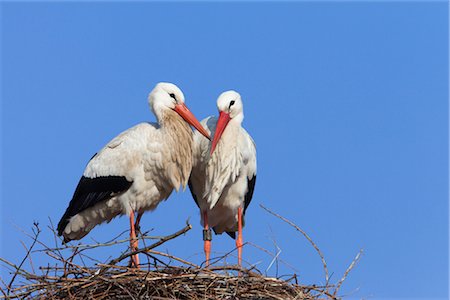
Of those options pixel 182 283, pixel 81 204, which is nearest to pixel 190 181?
pixel 81 204

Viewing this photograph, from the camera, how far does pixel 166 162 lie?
27.2 ft

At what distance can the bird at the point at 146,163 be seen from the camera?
8297 millimetres

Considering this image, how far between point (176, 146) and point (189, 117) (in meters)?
0.25

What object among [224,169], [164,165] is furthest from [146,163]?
[224,169]

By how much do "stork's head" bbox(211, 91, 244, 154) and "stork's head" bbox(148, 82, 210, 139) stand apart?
11 centimetres

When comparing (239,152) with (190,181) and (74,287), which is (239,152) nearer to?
(190,181)

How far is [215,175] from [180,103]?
632mm

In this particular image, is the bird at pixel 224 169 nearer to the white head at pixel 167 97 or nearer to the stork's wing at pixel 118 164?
the white head at pixel 167 97

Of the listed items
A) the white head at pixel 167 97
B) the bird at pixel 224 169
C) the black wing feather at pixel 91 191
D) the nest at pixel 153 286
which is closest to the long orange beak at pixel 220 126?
the bird at pixel 224 169

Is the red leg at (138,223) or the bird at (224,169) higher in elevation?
the bird at (224,169)

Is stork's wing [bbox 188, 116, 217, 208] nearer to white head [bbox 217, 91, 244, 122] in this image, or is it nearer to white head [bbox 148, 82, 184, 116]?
white head [bbox 217, 91, 244, 122]

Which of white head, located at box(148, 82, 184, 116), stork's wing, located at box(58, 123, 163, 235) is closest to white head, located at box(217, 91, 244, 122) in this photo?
white head, located at box(148, 82, 184, 116)

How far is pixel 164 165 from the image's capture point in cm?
830

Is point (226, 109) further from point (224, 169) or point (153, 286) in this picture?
point (153, 286)
